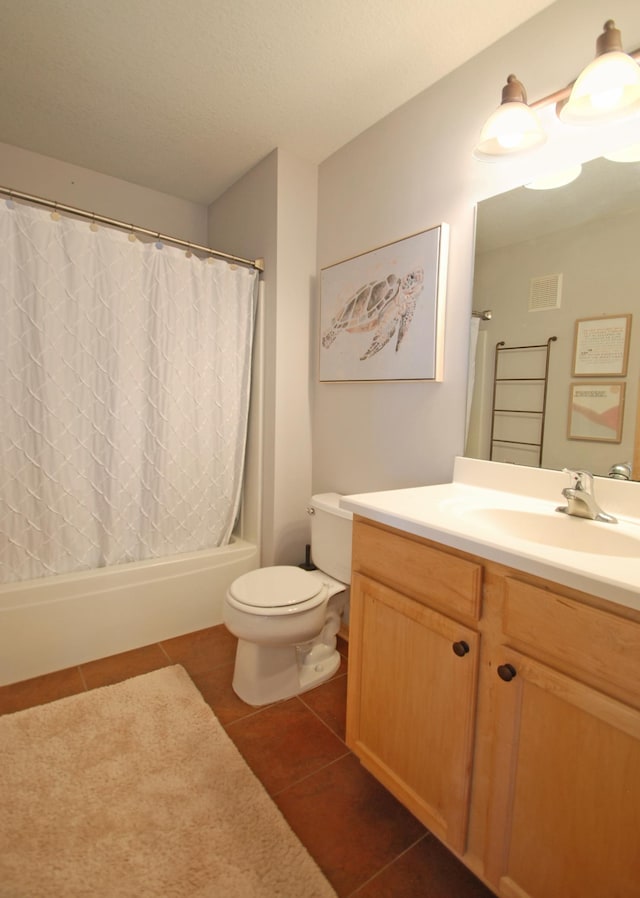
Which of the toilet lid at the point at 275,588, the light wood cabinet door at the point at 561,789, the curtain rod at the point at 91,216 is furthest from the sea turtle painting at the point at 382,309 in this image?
the light wood cabinet door at the point at 561,789

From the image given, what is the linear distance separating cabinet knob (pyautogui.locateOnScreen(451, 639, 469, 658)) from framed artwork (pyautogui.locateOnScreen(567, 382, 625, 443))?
705 mm

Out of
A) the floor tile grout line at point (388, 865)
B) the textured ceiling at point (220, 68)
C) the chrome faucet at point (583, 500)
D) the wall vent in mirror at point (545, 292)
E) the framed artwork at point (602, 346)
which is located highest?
the textured ceiling at point (220, 68)

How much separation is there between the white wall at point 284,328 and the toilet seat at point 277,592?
1.67 feet

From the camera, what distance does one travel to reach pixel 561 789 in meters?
0.77

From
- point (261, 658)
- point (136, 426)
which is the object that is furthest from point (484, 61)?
point (261, 658)

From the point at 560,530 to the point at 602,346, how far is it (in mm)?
528

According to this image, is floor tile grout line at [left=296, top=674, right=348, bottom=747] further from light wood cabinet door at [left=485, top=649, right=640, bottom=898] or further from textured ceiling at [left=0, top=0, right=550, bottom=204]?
textured ceiling at [left=0, top=0, right=550, bottom=204]

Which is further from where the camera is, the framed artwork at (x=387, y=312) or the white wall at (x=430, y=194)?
the framed artwork at (x=387, y=312)

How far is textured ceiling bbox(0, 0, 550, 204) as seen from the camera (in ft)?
4.37

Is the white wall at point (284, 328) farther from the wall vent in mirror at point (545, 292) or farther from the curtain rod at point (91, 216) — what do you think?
the wall vent in mirror at point (545, 292)

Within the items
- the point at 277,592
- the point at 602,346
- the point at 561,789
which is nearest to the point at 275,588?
the point at 277,592

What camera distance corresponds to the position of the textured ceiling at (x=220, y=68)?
52.4 inches

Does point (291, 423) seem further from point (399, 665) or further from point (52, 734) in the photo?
point (52, 734)

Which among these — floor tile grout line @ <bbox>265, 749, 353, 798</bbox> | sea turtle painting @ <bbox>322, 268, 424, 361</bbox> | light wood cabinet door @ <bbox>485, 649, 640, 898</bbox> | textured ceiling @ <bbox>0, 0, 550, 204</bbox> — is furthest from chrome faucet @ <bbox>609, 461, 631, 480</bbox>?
textured ceiling @ <bbox>0, 0, 550, 204</bbox>
